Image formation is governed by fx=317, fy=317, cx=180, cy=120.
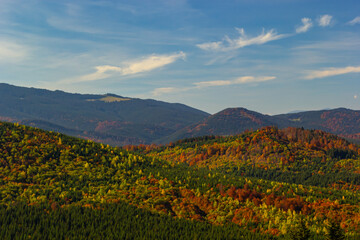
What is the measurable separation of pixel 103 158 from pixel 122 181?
30.3 meters

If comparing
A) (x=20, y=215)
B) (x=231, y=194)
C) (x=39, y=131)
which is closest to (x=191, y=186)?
(x=231, y=194)

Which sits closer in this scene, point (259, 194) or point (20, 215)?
point (20, 215)

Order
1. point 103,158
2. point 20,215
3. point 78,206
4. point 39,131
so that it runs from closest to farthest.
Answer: point 20,215, point 78,206, point 103,158, point 39,131

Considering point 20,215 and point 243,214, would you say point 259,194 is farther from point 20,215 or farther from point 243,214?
point 20,215

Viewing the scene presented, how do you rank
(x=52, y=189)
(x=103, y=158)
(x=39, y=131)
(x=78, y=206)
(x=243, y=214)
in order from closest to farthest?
(x=78, y=206), (x=243, y=214), (x=52, y=189), (x=103, y=158), (x=39, y=131)

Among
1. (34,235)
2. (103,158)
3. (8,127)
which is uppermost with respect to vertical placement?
(8,127)

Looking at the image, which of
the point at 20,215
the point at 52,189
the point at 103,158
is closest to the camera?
the point at 20,215

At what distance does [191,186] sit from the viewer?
140 metres

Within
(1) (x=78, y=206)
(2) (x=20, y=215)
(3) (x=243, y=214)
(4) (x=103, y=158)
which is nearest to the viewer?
(2) (x=20, y=215)

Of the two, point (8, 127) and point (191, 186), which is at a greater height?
point (8, 127)

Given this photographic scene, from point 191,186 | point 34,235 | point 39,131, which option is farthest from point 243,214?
point 39,131

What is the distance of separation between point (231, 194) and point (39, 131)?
383 ft

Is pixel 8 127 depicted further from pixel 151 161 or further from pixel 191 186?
pixel 191 186

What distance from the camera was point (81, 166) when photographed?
153 metres
